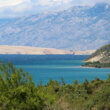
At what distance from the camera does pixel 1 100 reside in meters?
16.2

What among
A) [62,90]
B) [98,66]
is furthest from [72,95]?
[98,66]

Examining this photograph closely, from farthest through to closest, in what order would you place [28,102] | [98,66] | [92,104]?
[98,66]
[92,104]
[28,102]

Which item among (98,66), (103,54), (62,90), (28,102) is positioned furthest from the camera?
(103,54)

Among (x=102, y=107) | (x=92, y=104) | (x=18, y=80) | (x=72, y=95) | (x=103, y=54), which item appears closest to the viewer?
(x=18, y=80)

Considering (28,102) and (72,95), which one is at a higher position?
(28,102)

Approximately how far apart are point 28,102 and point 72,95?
9455 mm

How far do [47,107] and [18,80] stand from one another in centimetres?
197

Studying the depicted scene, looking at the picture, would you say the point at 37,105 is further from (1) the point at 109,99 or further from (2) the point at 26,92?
(1) the point at 109,99

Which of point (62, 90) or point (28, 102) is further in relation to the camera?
point (62, 90)

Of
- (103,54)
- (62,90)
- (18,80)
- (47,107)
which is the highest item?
(18,80)

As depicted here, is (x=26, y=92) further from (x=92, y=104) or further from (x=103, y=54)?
(x=103, y=54)

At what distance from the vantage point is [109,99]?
66.2 ft

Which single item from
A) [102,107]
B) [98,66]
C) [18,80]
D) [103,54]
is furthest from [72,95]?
[103,54]

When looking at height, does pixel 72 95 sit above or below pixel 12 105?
below
